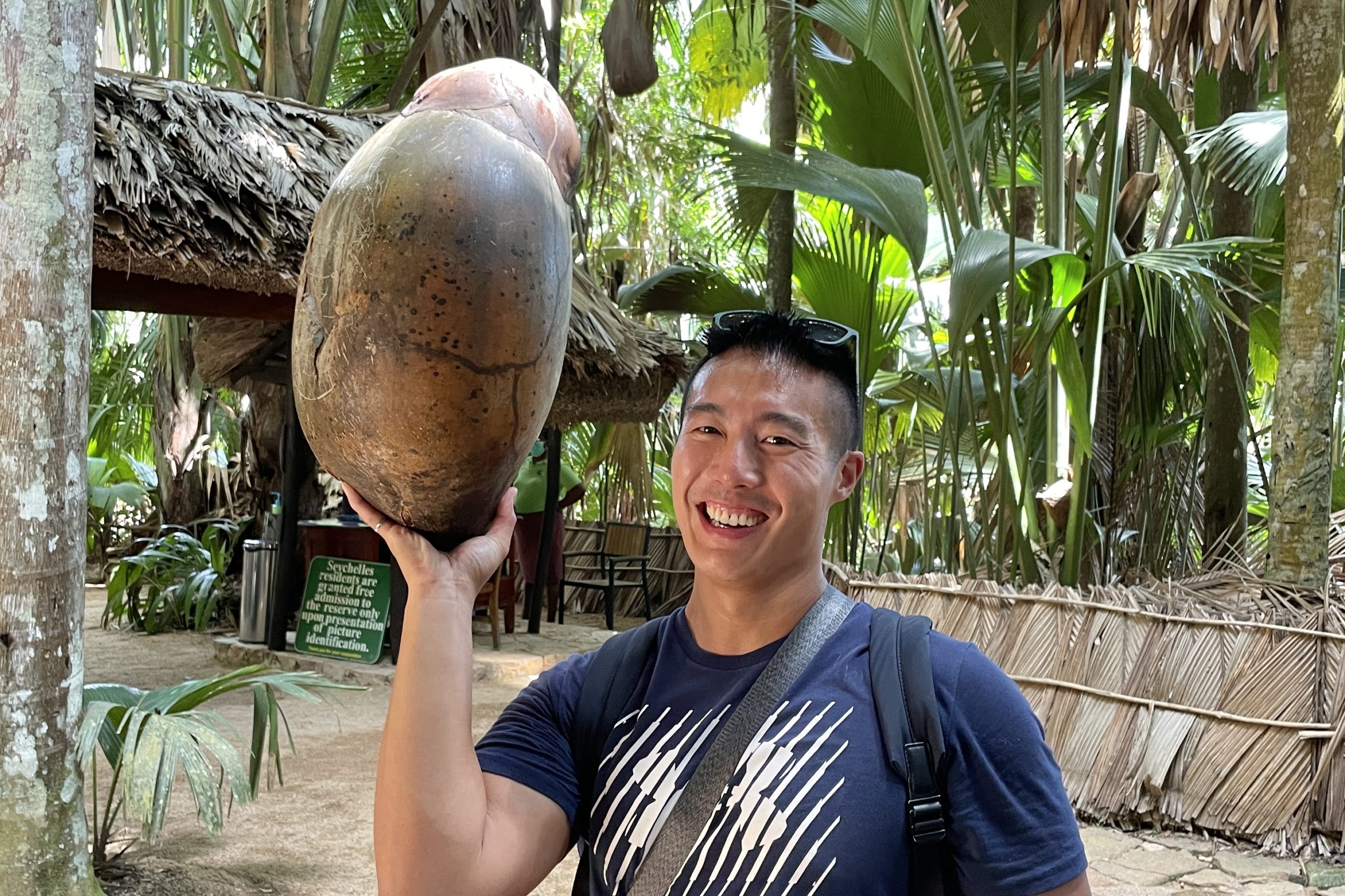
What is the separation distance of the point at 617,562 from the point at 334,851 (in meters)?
5.41

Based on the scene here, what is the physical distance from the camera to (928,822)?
1.14 metres

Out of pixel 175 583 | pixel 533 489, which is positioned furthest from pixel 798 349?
pixel 175 583

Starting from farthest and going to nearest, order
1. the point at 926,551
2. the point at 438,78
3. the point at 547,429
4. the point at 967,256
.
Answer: the point at 547,429 < the point at 926,551 < the point at 967,256 < the point at 438,78

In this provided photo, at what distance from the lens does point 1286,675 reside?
411cm

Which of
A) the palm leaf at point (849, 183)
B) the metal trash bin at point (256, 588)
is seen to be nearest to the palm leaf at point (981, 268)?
the palm leaf at point (849, 183)

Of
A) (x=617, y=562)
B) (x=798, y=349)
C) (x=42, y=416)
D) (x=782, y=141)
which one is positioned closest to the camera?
(x=798, y=349)

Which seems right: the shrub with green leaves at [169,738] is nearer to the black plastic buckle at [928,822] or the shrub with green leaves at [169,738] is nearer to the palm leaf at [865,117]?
the black plastic buckle at [928,822]

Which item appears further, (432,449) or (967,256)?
(967,256)

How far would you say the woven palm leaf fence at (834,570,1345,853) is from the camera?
13.2ft

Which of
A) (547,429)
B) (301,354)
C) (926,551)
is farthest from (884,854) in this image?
(547,429)

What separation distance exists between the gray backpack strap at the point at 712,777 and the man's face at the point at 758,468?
0.34ft

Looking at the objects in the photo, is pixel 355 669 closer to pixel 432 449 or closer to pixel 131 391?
pixel 432 449

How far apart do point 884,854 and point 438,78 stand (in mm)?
844

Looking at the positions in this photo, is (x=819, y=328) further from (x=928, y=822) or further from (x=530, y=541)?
(x=530, y=541)
